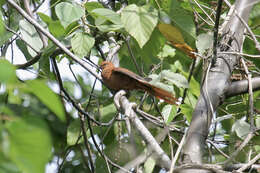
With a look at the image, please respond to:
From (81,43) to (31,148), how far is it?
1.60 metres

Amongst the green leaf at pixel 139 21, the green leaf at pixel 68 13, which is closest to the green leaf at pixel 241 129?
the green leaf at pixel 139 21

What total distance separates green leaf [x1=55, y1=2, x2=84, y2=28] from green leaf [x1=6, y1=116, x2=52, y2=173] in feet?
4.48

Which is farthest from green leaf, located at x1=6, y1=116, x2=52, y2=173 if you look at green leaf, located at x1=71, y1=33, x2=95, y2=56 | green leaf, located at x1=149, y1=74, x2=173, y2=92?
green leaf, located at x1=71, y1=33, x2=95, y2=56

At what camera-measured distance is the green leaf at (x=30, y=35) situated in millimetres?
2525

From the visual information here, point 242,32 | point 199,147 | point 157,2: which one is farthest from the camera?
point 157,2

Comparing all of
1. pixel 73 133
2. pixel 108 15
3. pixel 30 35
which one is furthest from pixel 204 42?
pixel 73 133

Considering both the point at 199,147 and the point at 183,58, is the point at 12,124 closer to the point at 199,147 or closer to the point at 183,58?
Answer: the point at 199,147

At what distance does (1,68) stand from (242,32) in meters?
1.82

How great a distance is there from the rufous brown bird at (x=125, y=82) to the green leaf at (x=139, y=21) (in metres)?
0.79

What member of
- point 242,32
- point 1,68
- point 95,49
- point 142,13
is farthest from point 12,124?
point 95,49

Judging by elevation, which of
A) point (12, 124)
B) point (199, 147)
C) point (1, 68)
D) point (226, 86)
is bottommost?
point (199, 147)

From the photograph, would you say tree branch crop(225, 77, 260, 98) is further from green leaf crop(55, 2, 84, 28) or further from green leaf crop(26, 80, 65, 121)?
green leaf crop(26, 80, 65, 121)

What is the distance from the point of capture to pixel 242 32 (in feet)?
7.75

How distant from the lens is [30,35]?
254cm
